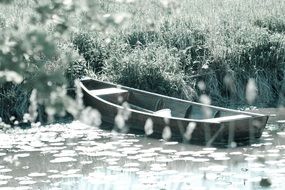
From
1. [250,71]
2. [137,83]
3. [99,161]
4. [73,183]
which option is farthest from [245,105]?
[73,183]

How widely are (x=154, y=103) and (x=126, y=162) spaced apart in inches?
121

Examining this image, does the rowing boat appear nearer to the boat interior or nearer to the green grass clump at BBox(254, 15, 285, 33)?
the boat interior

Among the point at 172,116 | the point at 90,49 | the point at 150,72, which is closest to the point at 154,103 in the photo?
the point at 172,116

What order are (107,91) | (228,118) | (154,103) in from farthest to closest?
(107,91), (154,103), (228,118)

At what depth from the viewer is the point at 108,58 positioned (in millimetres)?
13109

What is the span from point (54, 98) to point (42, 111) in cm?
973

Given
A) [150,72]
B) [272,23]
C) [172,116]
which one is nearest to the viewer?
[172,116]

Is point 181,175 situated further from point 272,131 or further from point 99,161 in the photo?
point 272,131

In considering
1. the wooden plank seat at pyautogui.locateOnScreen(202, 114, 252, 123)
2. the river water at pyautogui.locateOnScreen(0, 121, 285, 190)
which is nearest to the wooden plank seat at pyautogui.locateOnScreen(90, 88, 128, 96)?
the river water at pyautogui.locateOnScreen(0, 121, 285, 190)

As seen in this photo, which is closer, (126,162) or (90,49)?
(126,162)

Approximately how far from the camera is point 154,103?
11742 millimetres

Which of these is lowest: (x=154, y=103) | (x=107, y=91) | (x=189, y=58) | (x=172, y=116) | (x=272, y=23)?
(x=172, y=116)

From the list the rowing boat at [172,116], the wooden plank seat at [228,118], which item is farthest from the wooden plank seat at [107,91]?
the wooden plank seat at [228,118]

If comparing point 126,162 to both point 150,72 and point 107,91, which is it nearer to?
point 107,91
